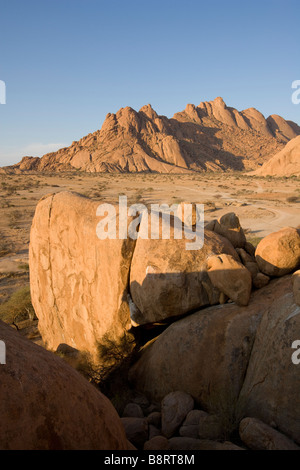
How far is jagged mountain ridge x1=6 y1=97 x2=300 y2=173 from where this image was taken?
270 ft

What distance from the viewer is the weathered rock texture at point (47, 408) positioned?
221 cm

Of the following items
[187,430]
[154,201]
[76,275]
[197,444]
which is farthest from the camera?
[154,201]

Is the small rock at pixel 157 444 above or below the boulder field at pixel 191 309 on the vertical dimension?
below

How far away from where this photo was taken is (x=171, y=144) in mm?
87750

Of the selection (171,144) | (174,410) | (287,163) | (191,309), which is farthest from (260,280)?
(171,144)

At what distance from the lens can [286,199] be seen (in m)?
31.5

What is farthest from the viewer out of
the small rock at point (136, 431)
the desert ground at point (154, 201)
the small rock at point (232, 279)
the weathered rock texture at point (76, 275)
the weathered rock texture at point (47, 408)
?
the desert ground at point (154, 201)

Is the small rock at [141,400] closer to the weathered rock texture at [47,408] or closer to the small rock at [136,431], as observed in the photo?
the small rock at [136,431]

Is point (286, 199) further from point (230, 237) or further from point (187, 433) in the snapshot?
point (187, 433)

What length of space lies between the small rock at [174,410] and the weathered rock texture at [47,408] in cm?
122

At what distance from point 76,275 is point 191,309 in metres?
3.03

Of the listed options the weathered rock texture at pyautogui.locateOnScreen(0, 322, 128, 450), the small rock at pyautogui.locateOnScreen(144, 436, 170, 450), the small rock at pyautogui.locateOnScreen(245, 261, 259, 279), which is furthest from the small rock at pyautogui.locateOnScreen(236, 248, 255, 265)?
the weathered rock texture at pyautogui.locateOnScreen(0, 322, 128, 450)

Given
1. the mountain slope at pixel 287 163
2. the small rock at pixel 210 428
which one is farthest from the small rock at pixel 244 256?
the mountain slope at pixel 287 163

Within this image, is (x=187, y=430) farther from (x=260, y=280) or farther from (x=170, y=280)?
(x=260, y=280)
